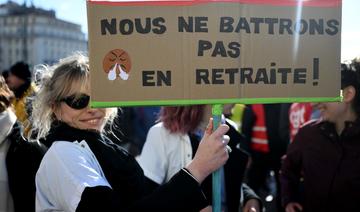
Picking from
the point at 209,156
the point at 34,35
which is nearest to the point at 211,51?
the point at 209,156

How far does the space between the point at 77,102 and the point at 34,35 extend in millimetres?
7375

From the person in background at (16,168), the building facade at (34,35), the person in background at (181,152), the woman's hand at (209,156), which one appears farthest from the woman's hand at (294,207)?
the building facade at (34,35)

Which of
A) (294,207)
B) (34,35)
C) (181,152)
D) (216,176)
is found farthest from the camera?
(34,35)

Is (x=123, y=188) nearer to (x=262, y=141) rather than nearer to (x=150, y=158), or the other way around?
(x=150, y=158)

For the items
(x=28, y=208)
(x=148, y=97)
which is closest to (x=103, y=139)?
(x=148, y=97)

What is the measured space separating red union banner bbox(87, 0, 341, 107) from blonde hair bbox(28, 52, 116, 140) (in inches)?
11.5

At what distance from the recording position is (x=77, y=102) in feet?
5.55

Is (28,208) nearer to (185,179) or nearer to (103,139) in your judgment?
(103,139)

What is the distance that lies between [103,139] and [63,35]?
579 centimetres

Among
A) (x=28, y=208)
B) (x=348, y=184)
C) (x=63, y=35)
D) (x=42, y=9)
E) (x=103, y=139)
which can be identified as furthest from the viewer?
(x=63, y=35)

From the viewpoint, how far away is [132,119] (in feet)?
19.6

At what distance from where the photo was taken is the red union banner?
1.48 meters

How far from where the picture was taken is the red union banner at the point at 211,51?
1.48 meters

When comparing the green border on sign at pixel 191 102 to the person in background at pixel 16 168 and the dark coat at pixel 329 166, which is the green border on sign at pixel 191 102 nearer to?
the person in background at pixel 16 168
